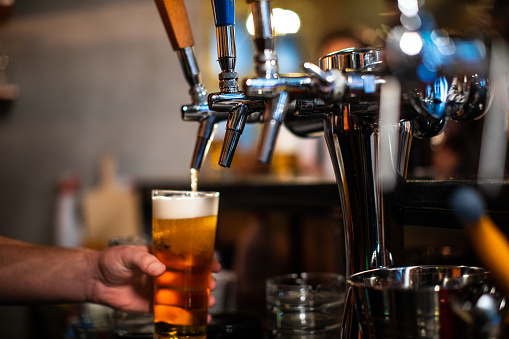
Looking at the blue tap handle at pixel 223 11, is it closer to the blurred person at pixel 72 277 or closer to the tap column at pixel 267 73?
the tap column at pixel 267 73

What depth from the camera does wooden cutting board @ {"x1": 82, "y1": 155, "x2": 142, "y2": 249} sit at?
3229 millimetres

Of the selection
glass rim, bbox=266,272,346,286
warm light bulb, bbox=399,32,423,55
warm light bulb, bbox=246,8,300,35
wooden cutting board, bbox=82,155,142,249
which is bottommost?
wooden cutting board, bbox=82,155,142,249

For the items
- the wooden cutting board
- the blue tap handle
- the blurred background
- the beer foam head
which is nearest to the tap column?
the blue tap handle

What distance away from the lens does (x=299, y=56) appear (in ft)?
17.8

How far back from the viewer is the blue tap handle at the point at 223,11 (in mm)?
714

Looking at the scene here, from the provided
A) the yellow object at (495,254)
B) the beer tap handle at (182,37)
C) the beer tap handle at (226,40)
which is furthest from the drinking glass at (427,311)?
the beer tap handle at (182,37)

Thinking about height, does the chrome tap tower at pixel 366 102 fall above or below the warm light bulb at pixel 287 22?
below

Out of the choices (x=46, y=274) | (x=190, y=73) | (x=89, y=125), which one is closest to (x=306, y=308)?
(x=190, y=73)

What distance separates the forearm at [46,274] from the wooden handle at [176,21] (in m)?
0.49

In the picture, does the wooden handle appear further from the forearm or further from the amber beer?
the forearm

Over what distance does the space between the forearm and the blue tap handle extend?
2.01 feet

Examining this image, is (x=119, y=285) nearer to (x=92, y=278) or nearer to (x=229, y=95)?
(x=92, y=278)

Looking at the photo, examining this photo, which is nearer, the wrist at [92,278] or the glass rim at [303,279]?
the glass rim at [303,279]

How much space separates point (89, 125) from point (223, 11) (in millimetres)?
3115
